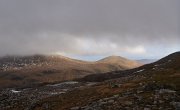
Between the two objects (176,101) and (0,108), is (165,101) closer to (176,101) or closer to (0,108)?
(176,101)

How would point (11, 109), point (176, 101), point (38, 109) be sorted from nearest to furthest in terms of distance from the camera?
point (176, 101), point (38, 109), point (11, 109)

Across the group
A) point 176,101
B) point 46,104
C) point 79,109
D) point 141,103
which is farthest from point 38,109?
point 176,101

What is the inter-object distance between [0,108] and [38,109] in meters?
15.0

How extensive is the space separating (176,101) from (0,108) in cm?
4191

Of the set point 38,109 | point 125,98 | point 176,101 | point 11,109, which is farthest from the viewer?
point 11,109

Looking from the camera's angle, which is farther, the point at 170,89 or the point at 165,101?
the point at 170,89

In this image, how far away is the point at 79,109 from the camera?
4681cm

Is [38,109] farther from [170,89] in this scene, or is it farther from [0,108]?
[170,89]

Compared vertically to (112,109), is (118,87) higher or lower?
higher

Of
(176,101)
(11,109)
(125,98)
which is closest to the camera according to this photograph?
(176,101)

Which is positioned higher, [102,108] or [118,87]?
[118,87]

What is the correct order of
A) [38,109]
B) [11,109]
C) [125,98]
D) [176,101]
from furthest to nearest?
[11,109], [38,109], [125,98], [176,101]

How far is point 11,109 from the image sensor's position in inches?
2613

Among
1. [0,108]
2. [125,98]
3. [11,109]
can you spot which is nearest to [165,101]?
[125,98]
